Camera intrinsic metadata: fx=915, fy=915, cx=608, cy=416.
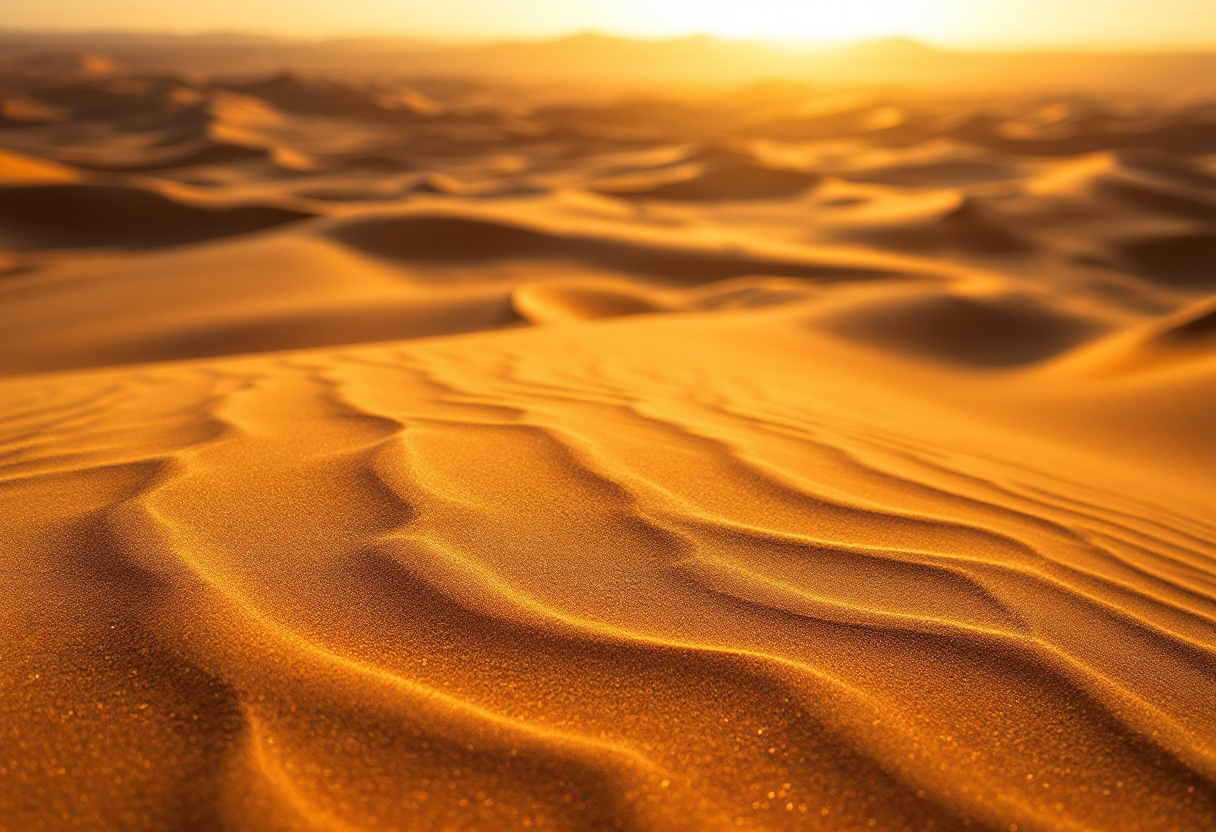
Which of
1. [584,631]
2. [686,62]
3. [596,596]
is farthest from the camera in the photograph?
[686,62]

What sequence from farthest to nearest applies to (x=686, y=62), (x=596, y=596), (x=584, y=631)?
1. (x=686, y=62)
2. (x=596, y=596)
3. (x=584, y=631)

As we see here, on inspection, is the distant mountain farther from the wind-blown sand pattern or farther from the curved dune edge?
the curved dune edge

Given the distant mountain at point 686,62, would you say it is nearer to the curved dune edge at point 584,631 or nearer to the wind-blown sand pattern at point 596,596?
the wind-blown sand pattern at point 596,596

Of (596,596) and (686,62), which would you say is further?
(686,62)

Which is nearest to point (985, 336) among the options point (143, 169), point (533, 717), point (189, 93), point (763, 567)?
point (763, 567)

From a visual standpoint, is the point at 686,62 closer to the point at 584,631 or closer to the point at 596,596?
the point at 596,596

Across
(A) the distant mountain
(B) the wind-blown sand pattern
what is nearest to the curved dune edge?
(B) the wind-blown sand pattern

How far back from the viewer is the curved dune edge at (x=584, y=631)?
0.85m

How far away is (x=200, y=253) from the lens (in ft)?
29.6

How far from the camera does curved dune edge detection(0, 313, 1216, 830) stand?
0.85 meters

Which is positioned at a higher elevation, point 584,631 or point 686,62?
point 686,62

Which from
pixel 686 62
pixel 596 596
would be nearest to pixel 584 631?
pixel 596 596

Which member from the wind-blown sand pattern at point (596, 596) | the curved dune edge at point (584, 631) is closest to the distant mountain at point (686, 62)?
the wind-blown sand pattern at point (596, 596)

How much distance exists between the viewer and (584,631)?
111 centimetres
